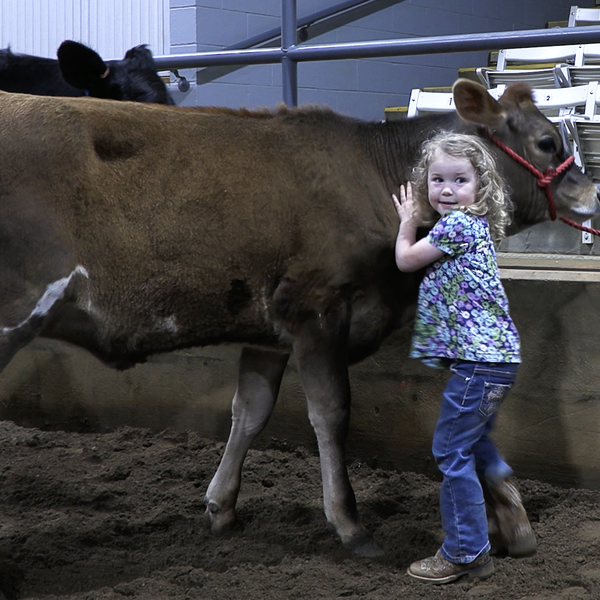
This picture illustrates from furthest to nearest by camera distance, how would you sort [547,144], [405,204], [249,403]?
[249,403], [547,144], [405,204]

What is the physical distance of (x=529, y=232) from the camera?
6.10m

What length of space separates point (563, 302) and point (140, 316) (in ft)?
6.55

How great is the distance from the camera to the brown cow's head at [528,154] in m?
3.61

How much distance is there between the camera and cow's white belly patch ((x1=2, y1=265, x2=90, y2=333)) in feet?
10.2

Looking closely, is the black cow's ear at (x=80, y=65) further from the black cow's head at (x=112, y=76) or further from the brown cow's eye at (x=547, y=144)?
the brown cow's eye at (x=547, y=144)

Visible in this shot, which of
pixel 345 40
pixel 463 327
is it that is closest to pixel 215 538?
pixel 463 327

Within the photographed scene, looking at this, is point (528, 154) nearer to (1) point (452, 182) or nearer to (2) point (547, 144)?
(2) point (547, 144)

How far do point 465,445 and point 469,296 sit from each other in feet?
1.77

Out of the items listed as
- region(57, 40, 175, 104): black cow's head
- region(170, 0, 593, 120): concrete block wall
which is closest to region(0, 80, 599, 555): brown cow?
region(57, 40, 175, 104): black cow's head

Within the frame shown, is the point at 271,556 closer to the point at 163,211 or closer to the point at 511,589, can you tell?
the point at 511,589

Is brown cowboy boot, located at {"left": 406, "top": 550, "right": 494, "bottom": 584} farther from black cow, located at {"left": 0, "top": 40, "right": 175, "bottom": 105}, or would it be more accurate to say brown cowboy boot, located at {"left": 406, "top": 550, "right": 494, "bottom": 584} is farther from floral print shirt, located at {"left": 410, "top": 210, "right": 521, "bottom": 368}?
black cow, located at {"left": 0, "top": 40, "right": 175, "bottom": 105}

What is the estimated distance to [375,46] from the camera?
15.0ft

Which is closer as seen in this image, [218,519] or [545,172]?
[545,172]

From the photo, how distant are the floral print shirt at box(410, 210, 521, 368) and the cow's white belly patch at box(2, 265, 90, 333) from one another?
131 centimetres
